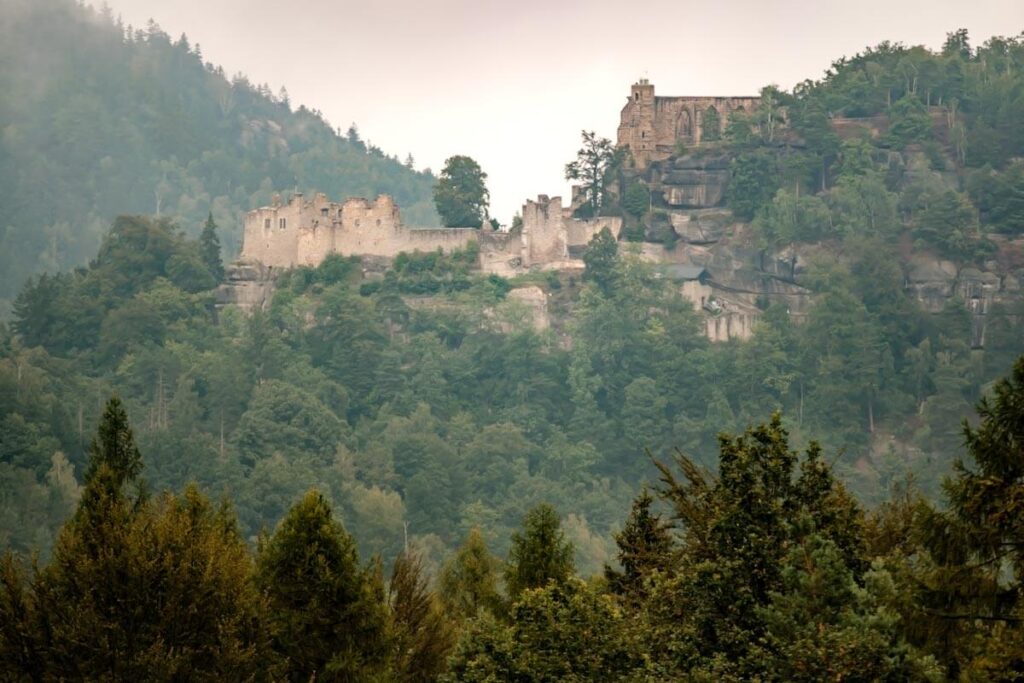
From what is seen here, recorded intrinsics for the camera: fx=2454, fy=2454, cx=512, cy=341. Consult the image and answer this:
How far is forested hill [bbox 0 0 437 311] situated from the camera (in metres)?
161

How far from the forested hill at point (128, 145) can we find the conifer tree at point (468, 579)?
10474cm

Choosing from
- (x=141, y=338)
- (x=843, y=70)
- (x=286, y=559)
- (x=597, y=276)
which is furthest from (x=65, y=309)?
(x=286, y=559)

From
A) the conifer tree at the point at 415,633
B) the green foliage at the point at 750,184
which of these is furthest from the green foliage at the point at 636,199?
the conifer tree at the point at 415,633

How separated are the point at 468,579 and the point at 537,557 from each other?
9.02 meters

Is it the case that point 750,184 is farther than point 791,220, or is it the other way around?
point 750,184

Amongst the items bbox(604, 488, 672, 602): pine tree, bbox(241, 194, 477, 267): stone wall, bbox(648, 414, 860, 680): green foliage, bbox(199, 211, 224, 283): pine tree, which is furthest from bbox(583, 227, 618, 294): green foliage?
bbox(648, 414, 860, 680): green foliage

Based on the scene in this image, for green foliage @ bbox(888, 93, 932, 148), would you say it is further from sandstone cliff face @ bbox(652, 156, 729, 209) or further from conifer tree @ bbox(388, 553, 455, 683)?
conifer tree @ bbox(388, 553, 455, 683)

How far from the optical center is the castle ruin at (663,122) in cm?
9419

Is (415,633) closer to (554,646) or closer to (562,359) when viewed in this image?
(554,646)

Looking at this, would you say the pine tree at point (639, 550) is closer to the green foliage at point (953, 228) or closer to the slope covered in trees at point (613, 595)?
the slope covered in trees at point (613, 595)

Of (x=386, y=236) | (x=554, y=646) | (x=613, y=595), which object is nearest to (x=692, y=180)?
(x=386, y=236)

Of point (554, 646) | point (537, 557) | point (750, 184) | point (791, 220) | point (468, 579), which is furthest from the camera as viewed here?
point (750, 184)

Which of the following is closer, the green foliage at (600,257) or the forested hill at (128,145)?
the green foliage at (600,257)

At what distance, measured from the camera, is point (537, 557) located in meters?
34.7
